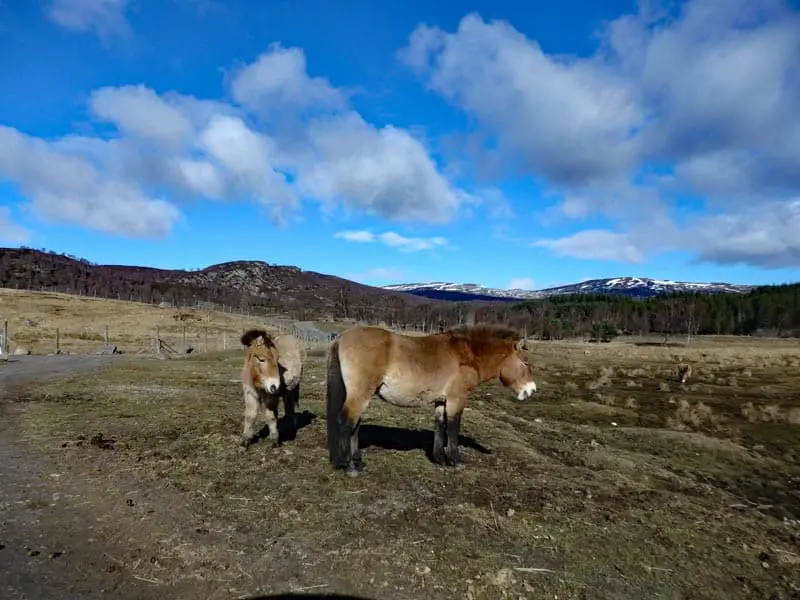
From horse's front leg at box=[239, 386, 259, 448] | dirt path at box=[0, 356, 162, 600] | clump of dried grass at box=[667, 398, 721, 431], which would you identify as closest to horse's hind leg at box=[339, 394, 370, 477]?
horse's front leg at box=[239, 386, 259, 448]

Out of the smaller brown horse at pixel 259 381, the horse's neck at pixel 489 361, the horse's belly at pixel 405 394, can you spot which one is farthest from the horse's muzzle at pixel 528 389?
the smaller brown horse at pixel 259 381

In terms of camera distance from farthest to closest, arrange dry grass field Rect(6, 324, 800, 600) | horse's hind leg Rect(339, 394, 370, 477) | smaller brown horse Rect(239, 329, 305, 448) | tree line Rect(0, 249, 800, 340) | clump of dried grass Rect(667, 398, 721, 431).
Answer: tree line Rect(0, 249, 800, 340) → clump of dried grass Rect(667, 398, 721, 431) → smaller brown horse Rect(239, 329, 305, 448) → horse's hind leg Rect(339, 394, 370, 477) → dry grass field Rect(6, 324, 800, 600)

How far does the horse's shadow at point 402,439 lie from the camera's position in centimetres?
1048

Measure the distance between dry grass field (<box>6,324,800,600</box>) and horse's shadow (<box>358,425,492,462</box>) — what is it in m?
0.07

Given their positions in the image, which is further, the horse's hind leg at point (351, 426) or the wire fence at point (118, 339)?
the wire fence at point (118, 339)

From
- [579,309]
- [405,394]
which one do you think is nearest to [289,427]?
[405,394]

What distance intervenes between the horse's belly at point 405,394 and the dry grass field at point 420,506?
1.22m

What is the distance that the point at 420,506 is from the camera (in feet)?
23.8

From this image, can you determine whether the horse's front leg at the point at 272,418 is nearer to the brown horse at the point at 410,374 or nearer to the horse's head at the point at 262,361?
the horse's head at the point at 262,361

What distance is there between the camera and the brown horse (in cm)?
862

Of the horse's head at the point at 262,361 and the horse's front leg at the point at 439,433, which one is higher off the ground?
the horse's head at the point at 262,361

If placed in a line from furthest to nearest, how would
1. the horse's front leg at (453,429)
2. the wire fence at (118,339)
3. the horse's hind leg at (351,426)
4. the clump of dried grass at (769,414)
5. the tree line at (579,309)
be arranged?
the tree line at (579,309) < the wire fence at (118,339) < the clump of dried grass at (769,414) < the horse's front leg at (453,429) < the horse's hind leg at (351,426)

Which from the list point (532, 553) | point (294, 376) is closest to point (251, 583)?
point (532, 553)

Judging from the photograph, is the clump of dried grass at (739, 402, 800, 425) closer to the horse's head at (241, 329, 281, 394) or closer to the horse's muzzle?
the horse's muzzle
